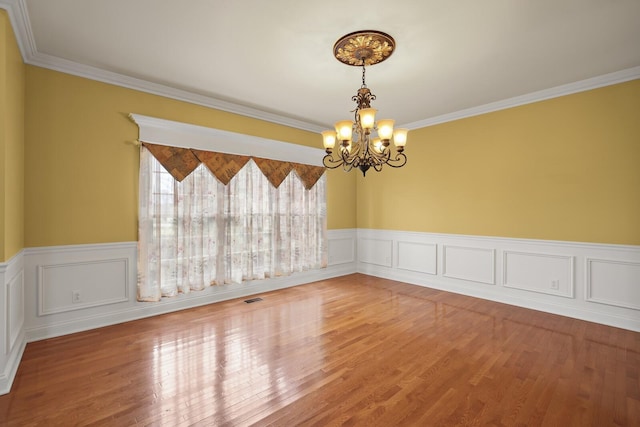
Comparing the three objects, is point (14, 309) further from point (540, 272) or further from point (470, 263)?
point (540, 272)

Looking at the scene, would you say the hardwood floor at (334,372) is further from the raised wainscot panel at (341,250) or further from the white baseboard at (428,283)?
the raised wainscot panel at (341,250)

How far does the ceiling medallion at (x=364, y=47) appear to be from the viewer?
104 inches

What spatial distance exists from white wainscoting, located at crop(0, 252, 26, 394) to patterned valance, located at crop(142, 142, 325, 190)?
1.66m

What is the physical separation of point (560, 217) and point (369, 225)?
3.06m

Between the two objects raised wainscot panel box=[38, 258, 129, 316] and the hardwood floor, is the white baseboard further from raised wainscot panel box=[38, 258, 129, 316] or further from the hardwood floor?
the hardwood floor

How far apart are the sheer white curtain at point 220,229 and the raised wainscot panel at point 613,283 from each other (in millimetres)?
3744

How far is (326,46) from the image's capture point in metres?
2.83

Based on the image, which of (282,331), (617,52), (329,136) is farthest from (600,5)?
(282,331)

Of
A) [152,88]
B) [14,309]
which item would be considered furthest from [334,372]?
[152,88]

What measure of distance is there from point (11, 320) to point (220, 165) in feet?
8.52

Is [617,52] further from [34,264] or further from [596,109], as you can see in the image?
[34,264]

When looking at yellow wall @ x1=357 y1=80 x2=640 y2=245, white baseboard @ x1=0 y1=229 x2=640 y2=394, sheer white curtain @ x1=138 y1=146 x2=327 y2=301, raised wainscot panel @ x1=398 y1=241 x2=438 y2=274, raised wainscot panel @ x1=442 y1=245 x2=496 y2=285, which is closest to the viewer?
white baseboard @ x1=0 y1=229 x2=640 y2=394

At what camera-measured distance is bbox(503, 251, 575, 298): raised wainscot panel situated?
3.79 m

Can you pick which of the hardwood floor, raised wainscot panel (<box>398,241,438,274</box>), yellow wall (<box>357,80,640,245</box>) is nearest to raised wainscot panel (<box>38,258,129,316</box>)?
the hardwood floor
